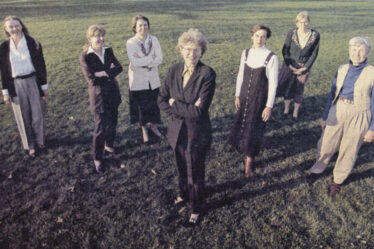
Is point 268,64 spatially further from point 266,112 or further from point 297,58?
point 297,58

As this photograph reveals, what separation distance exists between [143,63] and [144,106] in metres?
1.02

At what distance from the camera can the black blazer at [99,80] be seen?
193 inches

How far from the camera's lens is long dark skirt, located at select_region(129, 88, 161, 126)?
19.9 feet

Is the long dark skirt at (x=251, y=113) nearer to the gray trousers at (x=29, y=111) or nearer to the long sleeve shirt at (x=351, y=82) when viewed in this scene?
the long sleeve shirt at (x=351, y=82)

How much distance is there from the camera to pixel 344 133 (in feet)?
15.7

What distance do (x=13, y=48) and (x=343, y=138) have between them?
578cm

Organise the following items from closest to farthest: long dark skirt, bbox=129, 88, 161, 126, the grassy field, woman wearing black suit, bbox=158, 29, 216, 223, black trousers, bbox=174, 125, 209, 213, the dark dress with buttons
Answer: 1. woman wearing black suit, bbox=158, 29, 216, 223
2. black trousers, bbox=174, 125, 209, 213
3. the grassy field
4. the dark dress with buttons
5. long dark skirt, bbox=129, 88, 161, 126

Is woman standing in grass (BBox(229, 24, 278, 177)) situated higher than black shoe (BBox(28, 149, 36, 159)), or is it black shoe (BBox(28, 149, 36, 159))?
woman standing in grass (BBox(229, 24, 278, 177))

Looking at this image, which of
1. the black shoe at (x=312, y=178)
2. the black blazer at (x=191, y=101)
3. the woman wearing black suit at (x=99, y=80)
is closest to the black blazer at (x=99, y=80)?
the woman wearing black suit at (x=99, y=80)

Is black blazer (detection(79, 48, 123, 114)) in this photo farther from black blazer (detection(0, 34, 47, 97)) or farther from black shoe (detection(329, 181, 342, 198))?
black shoe (detection(329, 181, 342, 198))

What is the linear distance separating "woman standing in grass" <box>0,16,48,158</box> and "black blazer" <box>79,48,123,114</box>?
1047 mm

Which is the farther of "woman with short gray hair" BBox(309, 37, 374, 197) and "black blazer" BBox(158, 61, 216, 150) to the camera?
"woman with short gray hair" BBox(309, 37, 374, 197)

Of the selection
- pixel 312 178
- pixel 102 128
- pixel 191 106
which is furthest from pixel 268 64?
pixel 102 128

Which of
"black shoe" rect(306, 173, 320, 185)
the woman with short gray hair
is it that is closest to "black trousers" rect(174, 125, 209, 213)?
"black shoe" rect(306, 173, 320, 185)
